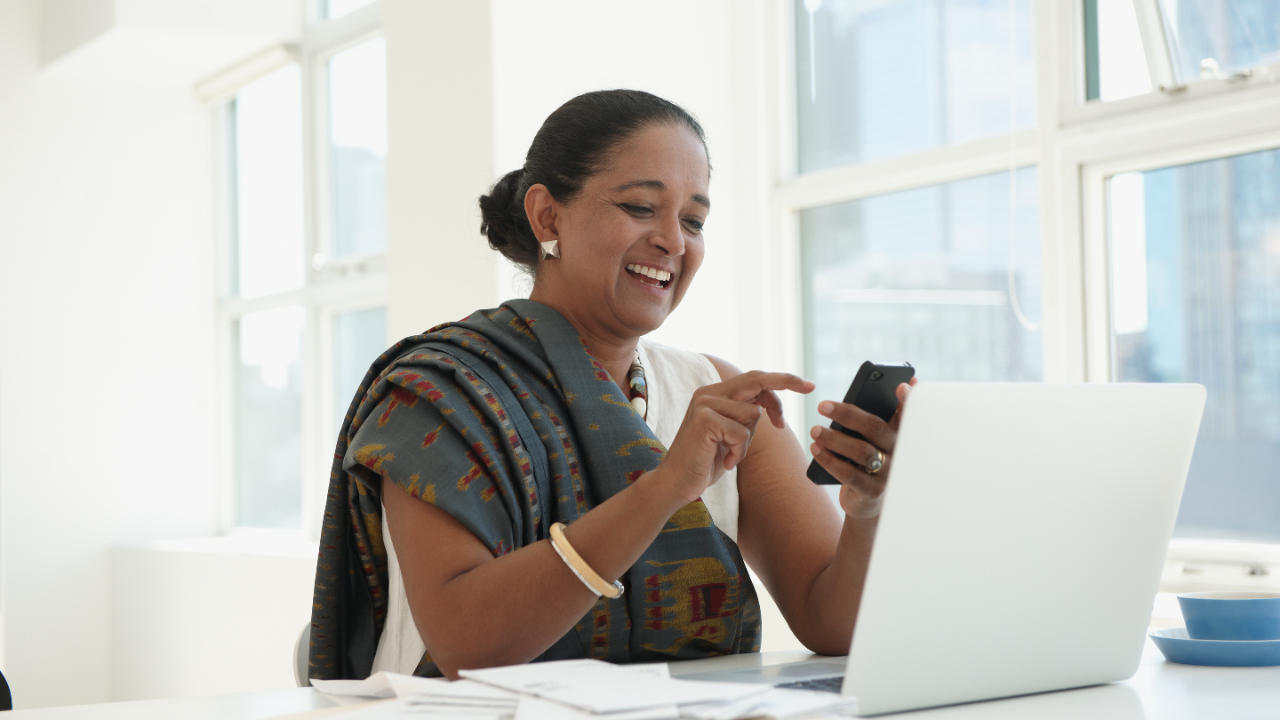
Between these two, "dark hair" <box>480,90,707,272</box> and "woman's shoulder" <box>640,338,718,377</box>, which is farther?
"woman's shoulder" <box>640,338,718,377</box>

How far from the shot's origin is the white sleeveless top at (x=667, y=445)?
1.31m

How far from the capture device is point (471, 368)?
1296 mm

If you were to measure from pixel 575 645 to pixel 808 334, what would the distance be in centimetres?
182

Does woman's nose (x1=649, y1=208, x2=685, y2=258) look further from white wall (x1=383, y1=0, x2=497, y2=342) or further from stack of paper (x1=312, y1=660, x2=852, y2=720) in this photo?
white wall (x1=383, y1=0, x2=497, y2=342)

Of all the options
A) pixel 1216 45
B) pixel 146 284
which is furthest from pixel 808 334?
pixel 146 284

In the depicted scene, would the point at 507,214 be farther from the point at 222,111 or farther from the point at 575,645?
the point at 222,111

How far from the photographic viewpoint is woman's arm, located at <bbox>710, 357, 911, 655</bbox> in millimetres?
1309

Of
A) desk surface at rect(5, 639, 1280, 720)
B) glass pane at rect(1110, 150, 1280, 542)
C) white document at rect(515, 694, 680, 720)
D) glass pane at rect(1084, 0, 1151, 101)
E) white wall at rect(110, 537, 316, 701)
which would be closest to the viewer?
white document at rect(515, 694, 680, 720)

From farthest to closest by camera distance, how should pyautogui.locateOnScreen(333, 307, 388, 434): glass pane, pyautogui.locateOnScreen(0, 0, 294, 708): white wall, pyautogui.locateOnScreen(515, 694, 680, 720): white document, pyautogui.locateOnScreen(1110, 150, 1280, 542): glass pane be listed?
1. pyautogui.locateOnScreen(0, 0, 294, 708): white wall
2. pyautogui.locateOnScreen(333, 307, 388, 434): glass pane
3. pyautogui.locateOnScreen(1110, 150, 1280, 542): glass pane
4. pyautogui.locateOnScreen(515, 694, 680, 720): white document

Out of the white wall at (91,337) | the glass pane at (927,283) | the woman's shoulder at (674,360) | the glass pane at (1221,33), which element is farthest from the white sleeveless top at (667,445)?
the white wall at (91,337)

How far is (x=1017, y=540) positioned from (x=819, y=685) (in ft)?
0.69

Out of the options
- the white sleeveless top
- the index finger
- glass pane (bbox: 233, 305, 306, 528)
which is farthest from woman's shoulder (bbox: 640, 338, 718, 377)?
glass pane (bbox: 233, 305, 306, 528)

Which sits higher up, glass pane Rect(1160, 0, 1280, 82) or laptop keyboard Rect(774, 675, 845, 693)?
glass pane Rect(1160, 0, 1280, 82)

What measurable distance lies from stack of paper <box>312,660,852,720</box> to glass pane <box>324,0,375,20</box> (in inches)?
144
